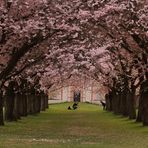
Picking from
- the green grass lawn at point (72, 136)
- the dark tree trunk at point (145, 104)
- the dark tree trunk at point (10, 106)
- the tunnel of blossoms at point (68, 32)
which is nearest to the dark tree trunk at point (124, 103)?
the green grass lawn at point (72, 136)

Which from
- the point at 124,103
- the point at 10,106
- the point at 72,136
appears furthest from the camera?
the point at 124,103

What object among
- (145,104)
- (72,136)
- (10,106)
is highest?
(145,104)

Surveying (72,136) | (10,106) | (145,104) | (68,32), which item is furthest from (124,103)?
(68,32)

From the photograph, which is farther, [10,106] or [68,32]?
[10,106]

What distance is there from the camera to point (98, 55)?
23.6m

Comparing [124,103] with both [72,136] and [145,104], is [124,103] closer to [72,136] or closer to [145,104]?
[145,104]

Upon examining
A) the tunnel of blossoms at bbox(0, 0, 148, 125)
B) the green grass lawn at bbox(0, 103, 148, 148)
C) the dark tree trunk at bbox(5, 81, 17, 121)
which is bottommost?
the green grass lawn at bbox(0, 103, 148, 148)

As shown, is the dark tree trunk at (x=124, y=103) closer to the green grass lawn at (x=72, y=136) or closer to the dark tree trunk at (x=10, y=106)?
the green grass lawn at (x=72, y=136)

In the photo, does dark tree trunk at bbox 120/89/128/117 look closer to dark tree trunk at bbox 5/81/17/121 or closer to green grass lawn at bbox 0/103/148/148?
green grass lawn at bbox 0/103/148/148

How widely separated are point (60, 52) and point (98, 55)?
6.12 feet

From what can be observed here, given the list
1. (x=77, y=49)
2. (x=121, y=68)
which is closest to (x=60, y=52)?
(x=77, y=49)

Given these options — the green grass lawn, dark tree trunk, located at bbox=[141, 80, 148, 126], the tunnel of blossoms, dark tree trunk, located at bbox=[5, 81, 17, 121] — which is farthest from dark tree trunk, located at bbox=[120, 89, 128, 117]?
the tunnel of blossoms

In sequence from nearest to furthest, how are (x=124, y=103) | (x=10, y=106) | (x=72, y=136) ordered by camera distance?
(x=72, y=136) < (x=10, y=106) < (x=124, y=103)

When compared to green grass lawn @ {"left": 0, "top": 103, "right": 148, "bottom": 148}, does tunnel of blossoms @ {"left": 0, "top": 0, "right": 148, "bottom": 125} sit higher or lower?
higher
